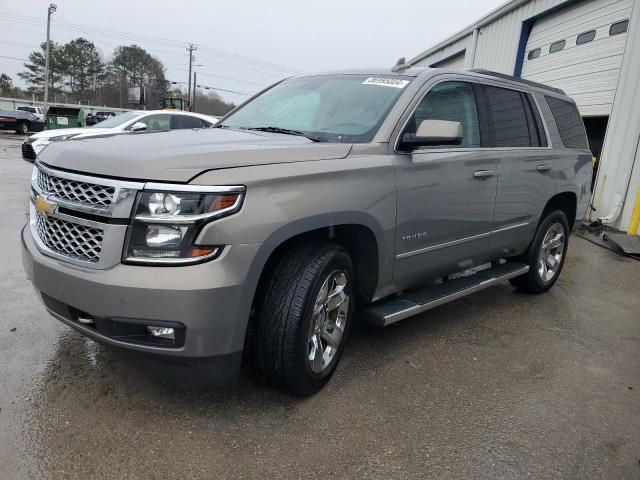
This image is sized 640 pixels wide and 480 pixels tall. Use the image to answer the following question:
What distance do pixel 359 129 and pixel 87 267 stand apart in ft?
5.73

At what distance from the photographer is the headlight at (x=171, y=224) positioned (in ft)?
7.15

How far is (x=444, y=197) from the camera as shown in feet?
11.1

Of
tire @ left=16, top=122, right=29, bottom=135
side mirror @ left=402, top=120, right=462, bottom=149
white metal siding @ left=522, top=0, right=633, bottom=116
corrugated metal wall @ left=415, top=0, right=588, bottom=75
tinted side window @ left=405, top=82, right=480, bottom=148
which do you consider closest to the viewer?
side mirror @ left=402, top=120, right=462, bottom=149

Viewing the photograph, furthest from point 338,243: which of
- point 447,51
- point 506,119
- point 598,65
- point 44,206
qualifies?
point 447,51

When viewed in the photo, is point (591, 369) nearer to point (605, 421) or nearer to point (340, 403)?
point (605, 421)

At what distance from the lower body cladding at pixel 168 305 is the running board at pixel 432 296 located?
1.04 metres

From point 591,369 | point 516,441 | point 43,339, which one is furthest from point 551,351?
point 43,339

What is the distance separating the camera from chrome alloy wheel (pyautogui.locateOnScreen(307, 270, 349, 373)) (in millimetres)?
2754

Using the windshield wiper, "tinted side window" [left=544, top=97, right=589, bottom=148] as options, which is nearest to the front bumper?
the windshield wiper

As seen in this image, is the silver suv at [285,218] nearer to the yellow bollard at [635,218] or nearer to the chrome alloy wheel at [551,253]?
the chrome alloy wheel at [551,253]

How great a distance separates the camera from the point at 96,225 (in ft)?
7.43

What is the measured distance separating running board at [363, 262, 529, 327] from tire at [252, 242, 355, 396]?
0.40 metres

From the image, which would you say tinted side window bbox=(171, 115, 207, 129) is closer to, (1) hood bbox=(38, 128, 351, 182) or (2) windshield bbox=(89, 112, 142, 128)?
(2) windshield bbox=(89, 112, 142, 128)

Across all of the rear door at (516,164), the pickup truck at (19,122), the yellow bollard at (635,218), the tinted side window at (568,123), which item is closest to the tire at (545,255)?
the rear door at (516,164)
